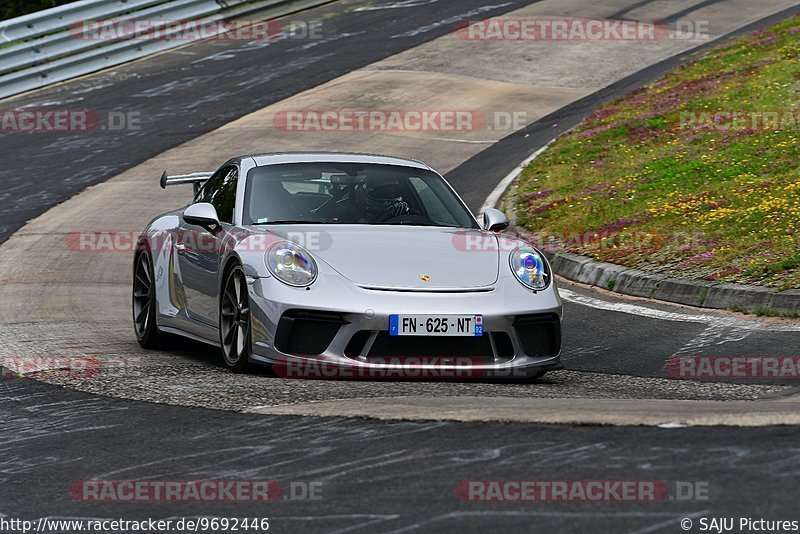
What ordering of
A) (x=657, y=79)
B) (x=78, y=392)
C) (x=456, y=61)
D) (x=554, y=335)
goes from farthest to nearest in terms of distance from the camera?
1. (x=456, y=61)
2. (x=657, y=79)
3. (x=554, y=335)
4. (x=78, y=392)

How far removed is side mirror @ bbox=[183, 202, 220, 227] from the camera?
28.2 feet

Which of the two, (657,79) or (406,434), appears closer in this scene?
(406,434)

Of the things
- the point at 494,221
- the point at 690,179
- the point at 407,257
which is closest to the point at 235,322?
the point at 407,257

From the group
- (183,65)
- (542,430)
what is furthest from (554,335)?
(183,65)

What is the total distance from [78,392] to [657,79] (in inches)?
640

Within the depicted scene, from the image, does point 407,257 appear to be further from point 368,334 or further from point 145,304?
point 145,304

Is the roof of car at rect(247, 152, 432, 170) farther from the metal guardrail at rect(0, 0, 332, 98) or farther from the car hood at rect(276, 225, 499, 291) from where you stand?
the metal guardrail at rect(0, 0, 332, 98)

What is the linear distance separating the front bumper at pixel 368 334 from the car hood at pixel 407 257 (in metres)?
0.08

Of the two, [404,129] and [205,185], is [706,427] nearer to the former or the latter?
[205,185]

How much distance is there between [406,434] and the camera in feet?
18.7

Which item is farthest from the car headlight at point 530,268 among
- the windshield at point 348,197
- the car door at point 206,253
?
the car door at point 206,253

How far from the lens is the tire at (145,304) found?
31.6 feet

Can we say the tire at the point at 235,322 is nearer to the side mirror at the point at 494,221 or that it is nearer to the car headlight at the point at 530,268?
the car headlight at the point at 530,268

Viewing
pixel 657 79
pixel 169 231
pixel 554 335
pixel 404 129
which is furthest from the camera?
pixel 657 79
